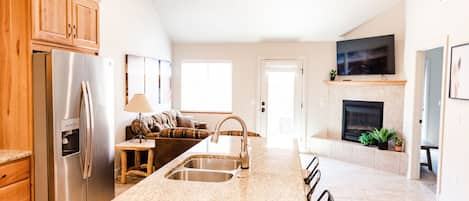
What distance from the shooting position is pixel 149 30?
250 inches

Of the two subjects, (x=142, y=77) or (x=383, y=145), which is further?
(x=142, y=77)

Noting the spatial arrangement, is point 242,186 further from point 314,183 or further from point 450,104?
point 450,104

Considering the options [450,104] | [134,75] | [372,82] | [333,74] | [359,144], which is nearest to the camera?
[450,104]

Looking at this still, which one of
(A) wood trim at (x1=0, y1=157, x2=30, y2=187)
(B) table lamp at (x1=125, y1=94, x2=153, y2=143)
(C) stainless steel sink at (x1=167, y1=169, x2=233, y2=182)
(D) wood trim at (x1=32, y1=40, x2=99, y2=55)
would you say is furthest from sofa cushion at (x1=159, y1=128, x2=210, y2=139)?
(C) stainless steel sink at (x1=167, y1=169, x2=233, y2=182)

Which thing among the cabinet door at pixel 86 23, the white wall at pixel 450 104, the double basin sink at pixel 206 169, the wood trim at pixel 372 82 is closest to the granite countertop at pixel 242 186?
the double basin sink at pixel 206 169

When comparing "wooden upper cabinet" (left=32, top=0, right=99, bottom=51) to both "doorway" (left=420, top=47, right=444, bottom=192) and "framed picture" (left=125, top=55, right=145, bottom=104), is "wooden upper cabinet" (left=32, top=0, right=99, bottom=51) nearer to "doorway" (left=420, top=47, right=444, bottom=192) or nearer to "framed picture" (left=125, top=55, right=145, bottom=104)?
"framed picture" (left=125, top=55, right=145, bottom=104)

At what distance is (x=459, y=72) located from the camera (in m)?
3.74

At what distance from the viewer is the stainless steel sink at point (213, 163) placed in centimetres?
248

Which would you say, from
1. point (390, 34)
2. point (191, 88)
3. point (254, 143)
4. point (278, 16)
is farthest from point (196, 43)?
point (254, 143)

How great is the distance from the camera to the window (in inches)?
302

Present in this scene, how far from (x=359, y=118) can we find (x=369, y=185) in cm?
200

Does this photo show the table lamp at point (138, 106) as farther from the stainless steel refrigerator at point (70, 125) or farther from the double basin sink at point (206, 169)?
the double basin sink at point (206, 169)

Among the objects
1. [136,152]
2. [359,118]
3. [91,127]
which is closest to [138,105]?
[136,152]

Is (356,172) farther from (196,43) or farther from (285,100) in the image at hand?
(196,43)
